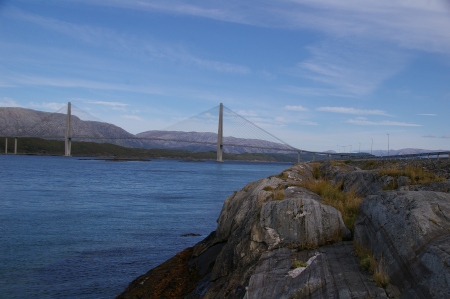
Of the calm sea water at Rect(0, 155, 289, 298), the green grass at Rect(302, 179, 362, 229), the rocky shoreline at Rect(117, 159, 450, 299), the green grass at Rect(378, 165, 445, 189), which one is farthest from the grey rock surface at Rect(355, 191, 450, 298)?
the calm sea water at Rect(0, 155, 289, 298)

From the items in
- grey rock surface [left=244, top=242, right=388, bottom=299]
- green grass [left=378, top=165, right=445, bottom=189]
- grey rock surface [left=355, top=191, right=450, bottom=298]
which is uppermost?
green grass [left=378, top=165, right=445, bottom=189]

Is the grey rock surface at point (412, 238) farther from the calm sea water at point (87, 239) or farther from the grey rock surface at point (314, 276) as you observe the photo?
the calm sea water at point (87, 239)

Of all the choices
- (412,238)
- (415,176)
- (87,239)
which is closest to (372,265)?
(412,238)

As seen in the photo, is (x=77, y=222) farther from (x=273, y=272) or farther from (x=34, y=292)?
(x=273, y=272)

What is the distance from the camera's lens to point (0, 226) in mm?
22453

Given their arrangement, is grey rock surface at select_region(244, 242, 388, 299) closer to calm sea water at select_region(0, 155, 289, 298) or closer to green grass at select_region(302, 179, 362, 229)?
green grass at select_region(302, 179, 362, 229)

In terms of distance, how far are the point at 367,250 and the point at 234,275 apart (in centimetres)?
252

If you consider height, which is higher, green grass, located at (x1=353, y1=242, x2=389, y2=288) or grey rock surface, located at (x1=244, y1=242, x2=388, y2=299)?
green grass, located at (x1=353, y1=242, x2=389, y2=288)

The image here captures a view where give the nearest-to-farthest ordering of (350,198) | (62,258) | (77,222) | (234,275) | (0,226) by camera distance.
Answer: (234,275) → (350,198) → (62,258) → (0,226) → (77,222)

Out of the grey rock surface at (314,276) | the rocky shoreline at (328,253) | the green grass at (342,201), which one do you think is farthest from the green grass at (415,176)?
the grey rock surface at (314,276)

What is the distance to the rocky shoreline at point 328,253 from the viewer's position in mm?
6516

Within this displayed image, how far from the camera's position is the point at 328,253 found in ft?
27.6

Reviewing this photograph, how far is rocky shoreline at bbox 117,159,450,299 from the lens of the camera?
652 centimetres

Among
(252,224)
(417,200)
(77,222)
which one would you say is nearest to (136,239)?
(77,222)
